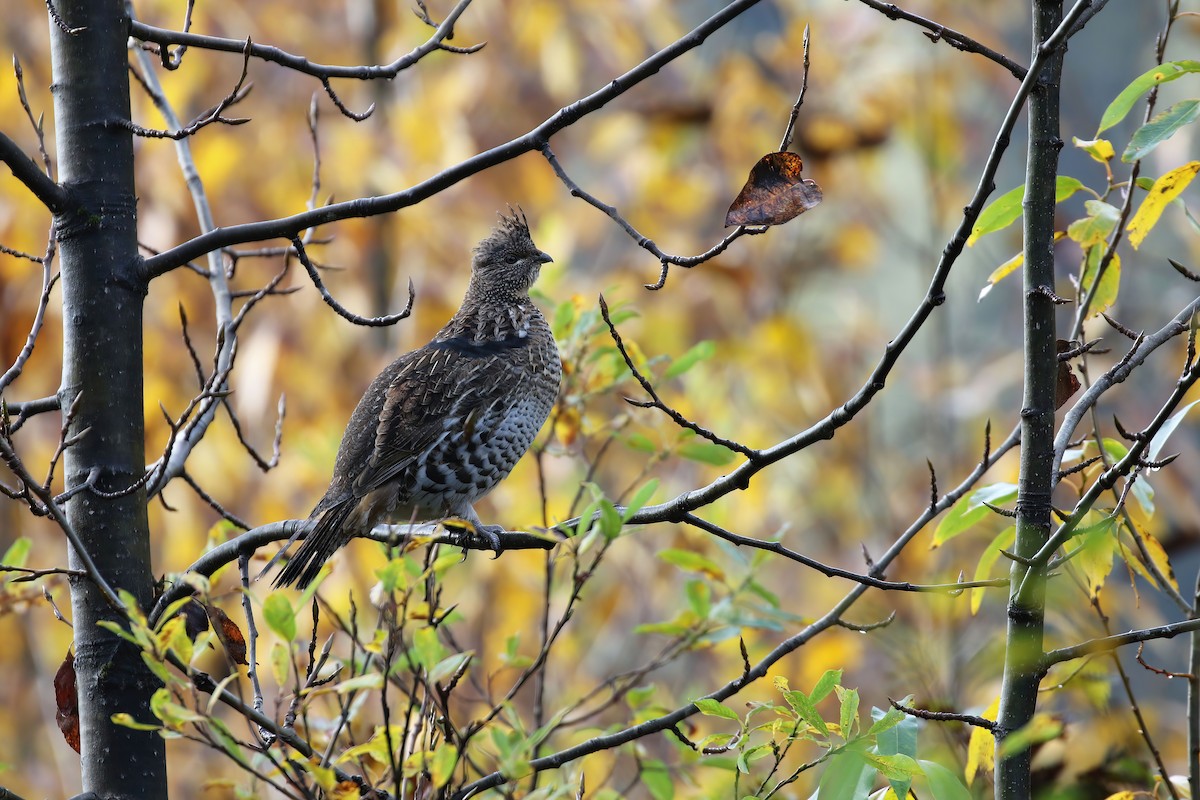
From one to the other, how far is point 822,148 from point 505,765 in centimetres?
695

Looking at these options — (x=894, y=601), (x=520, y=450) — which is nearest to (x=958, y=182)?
(x=894, y=601)

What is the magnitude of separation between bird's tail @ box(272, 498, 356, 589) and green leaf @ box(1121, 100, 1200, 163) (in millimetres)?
2136

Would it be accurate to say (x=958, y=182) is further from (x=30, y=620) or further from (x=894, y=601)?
(x=30, y=620)

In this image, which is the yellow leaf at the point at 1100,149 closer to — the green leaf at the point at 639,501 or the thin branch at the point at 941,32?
the thin branch at the point at 941,32

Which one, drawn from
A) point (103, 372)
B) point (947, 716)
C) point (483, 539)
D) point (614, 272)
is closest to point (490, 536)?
point (483, 539)

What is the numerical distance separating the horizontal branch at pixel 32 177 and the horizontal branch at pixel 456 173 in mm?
229

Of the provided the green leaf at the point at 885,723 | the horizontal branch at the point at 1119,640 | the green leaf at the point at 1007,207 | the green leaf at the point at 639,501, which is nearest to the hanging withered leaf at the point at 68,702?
the green leaf at the point at 639,501

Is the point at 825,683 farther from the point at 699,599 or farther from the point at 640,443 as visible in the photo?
the point at 640,443

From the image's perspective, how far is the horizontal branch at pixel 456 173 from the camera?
2090mm

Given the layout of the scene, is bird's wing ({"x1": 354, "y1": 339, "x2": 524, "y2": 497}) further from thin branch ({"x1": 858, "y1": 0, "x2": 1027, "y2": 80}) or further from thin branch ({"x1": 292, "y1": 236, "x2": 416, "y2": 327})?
thin branch ({"x1": 858, "y1": 0, "x2": 1027, "y2": 80})

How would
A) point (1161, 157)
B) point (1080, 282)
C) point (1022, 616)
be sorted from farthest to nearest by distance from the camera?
point (1161, 157), point (1080, 282), point (1022, 616)

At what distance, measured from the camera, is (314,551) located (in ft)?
10.7

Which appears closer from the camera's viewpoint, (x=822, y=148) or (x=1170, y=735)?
(x=1170, y=735)

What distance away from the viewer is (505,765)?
169cm
